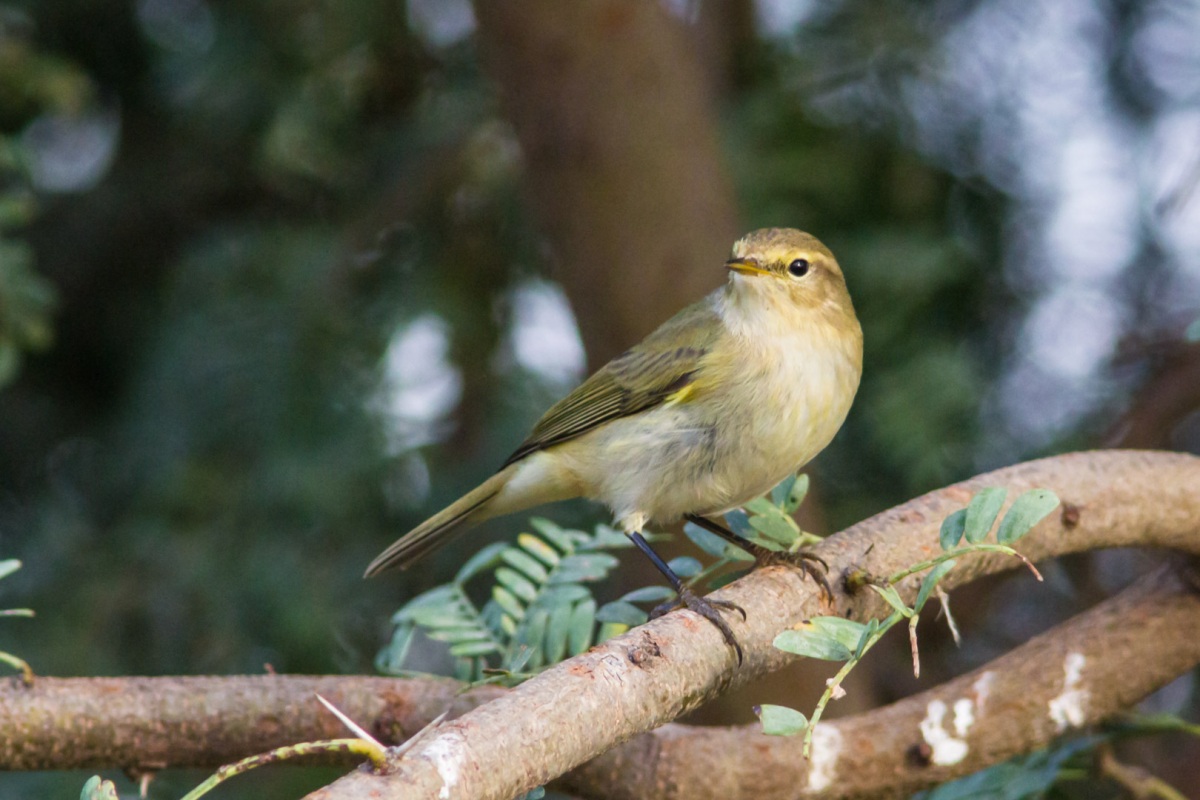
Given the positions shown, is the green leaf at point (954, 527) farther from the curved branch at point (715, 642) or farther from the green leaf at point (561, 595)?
the green leaf at point (561, 595)

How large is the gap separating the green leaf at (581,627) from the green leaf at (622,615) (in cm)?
2

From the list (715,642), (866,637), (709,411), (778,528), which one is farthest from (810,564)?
(709,411)

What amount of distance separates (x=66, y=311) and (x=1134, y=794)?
10.9 ft

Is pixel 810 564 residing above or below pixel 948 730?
above

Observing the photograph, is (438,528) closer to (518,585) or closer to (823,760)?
(518,585)

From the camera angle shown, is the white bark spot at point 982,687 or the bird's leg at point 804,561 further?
the white bark spot at point 982,687

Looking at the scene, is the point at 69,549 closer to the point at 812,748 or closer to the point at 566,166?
the point at 566,166

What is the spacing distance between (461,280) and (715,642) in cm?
232

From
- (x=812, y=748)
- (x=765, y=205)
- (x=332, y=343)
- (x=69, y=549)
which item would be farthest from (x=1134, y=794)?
(x=69, y=549)

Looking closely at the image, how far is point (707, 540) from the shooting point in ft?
7.43

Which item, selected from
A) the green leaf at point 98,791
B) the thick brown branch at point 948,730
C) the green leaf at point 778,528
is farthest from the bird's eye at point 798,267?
the green leaf at point 98,791

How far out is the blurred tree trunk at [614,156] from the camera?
11.4 feet

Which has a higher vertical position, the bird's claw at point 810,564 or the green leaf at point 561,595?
the green leaf at point 561,595

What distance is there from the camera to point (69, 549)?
11.1 feet
